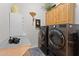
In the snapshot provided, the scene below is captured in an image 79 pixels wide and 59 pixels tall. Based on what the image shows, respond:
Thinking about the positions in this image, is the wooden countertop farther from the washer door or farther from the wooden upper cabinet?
the wooden upper cabinet

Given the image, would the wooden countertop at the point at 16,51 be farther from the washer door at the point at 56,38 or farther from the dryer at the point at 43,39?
the washer door at the point at 56,38

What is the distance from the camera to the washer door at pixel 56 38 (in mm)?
1484

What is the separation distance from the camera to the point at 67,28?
4.72 feet

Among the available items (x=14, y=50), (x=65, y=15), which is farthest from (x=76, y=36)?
(x=14, y=50)

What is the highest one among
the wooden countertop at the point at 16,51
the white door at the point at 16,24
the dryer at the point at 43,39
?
the white door at the point at 16,24

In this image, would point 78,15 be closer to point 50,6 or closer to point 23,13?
point 50,6

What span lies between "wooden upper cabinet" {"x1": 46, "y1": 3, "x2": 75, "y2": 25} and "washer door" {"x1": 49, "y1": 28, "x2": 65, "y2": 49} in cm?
11

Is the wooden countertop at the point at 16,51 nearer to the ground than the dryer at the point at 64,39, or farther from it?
nearer to the ground

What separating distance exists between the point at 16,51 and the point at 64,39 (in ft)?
1.78

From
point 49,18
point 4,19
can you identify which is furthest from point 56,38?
point 4,19

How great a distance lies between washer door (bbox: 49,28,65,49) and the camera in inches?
58.4

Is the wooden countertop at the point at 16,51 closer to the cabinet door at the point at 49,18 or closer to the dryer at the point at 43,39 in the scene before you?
the dryer at the point at 43,39

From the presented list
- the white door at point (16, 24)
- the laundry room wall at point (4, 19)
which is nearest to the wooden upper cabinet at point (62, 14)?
the white door at point (16, 24)

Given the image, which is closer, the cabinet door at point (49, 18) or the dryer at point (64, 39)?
the dryer at point (64, 39)
